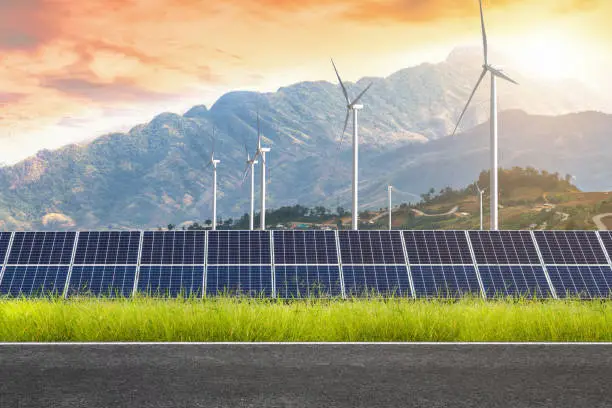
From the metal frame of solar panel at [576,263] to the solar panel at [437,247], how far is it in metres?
2.06

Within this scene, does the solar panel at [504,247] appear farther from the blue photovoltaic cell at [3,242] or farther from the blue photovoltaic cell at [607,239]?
the blue photovoltaic cell at [3,242]

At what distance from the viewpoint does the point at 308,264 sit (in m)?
19.2

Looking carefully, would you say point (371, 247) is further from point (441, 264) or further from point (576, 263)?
point (576, 263)

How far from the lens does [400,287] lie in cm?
1839

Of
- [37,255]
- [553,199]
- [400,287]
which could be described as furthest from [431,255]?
[553,199]

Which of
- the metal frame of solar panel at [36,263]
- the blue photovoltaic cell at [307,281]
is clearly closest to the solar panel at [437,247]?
the blue photovoltaic cell at [307,281]

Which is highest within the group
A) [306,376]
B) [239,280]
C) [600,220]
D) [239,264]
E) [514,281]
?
[600,220]

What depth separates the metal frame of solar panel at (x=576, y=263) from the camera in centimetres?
1883

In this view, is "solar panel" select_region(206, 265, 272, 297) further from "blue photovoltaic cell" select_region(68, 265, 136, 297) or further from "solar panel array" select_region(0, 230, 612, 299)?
"blue photovoltaic cell" select_region(68, 265, 136, 297)

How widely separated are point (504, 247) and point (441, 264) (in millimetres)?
2143

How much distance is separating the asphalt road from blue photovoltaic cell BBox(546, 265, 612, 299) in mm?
6732

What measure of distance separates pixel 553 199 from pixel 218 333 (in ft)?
461

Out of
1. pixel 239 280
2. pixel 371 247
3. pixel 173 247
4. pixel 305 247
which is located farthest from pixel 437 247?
pixel 173 247

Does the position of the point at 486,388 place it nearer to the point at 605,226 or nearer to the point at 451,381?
the point at 451,381
